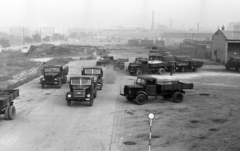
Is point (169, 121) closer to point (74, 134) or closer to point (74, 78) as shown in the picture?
point (74, 134)

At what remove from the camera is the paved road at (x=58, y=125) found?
15391 mm

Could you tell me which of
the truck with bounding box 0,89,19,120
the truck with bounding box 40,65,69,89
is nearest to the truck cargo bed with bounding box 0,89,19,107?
the truck with bounding box 0,89,19,120

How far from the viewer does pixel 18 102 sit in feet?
82.3

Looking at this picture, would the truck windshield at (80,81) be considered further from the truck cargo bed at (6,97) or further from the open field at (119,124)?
the truck cargo bed at (6,97)

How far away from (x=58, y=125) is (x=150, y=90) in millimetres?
7962

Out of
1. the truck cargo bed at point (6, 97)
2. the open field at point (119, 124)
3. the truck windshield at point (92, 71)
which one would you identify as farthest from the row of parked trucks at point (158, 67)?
the truck cargo bed at point (6, 97)

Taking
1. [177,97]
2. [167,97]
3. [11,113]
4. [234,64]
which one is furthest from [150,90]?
[234,64]

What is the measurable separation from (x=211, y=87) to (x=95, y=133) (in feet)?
61.7

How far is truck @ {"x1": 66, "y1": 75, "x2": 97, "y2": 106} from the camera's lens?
22.8 metres

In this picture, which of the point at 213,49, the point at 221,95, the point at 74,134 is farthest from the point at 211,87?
the point at 213,49

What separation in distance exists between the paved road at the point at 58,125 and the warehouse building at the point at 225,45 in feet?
115

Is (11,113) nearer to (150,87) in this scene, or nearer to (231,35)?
(150,87)

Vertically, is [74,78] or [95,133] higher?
[74,78]

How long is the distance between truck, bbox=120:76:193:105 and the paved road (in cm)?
155
